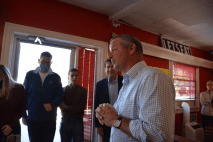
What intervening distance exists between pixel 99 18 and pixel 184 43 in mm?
3416

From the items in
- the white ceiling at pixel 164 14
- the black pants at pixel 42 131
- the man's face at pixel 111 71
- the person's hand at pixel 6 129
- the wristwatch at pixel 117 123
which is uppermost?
the white ceiling at pixel 164 14

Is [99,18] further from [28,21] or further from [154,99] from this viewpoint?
[154,99]

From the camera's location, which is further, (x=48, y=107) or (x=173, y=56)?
(x=173, y=56)

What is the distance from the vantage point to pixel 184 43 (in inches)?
194

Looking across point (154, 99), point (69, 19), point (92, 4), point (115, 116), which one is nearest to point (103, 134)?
point (115, 116)

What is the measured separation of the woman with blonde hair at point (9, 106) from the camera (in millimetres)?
1500

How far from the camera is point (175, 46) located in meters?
4.58

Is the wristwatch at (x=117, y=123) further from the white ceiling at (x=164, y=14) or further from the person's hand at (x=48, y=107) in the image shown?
the white ceiling at (x=164, y=14)

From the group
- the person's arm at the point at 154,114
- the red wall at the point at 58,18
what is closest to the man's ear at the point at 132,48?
the person's arm at the point at 154,114

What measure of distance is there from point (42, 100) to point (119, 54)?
1393mm

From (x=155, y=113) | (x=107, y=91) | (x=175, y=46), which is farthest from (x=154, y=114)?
(x=175, y=46)

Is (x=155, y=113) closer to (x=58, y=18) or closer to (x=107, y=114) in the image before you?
(x=107, y=114)

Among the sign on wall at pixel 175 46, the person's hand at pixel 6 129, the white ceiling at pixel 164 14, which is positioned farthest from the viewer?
the sign on wall at pixel 175 46

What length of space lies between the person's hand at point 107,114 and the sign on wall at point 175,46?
3.80 meters
